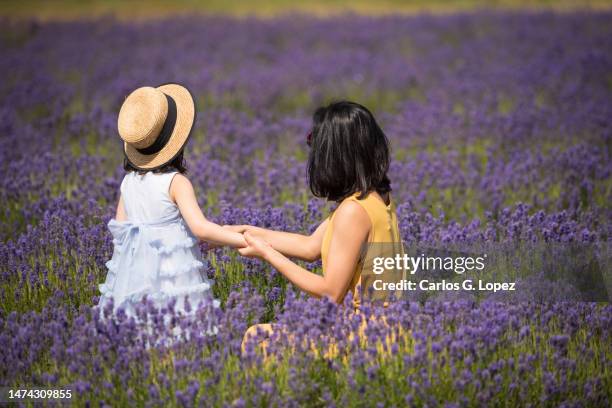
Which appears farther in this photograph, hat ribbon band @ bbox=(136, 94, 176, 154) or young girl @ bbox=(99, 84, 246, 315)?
hat ribbon band @ bbox=(136, 94, 176, 154)

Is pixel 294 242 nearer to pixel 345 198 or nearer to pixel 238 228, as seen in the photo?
pixel 238 228

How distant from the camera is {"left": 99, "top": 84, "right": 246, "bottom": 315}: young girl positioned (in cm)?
381

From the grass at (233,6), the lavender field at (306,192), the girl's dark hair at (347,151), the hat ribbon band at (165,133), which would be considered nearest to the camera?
the lavender field at (306,192)

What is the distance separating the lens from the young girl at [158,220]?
3.81 metres

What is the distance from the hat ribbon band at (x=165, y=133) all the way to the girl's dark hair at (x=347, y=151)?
24.4 inches

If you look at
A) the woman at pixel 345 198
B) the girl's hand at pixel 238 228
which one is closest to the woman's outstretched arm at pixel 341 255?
the woman at pixel 345 198

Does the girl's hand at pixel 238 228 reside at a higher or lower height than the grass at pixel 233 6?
lower

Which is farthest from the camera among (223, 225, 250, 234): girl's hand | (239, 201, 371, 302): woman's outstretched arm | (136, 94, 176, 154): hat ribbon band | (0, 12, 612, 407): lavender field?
(223, 225, 250, 234): girl's hand

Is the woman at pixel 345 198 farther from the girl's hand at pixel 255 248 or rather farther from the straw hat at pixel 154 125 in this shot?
the straw hat at pixel 154 125

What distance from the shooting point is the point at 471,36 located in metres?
14.0

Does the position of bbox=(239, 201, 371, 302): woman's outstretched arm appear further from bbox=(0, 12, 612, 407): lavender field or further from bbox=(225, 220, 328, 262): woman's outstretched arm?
bbox=(225, 220, 328, 262): woman's outstretched arm

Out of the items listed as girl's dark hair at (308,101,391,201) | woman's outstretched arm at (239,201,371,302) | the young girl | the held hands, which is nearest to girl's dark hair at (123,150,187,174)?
the young girl

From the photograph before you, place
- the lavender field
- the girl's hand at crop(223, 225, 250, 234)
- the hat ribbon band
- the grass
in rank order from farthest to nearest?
the grass → the girl's hand at crop(223, 225, 250, 234) → the hat ribbon band → the lavender field

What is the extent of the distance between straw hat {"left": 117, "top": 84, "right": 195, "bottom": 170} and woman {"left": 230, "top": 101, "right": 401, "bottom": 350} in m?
0.52
